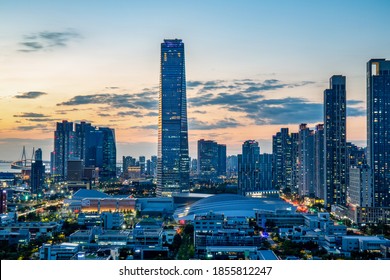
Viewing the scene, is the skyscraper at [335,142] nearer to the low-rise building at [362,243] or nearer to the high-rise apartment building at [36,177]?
the low-rise building at [362,243]

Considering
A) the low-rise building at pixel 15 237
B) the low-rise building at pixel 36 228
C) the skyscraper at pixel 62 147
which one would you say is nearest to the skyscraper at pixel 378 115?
the low-rise building at pixel 36 228

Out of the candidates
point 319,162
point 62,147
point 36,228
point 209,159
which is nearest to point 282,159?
point 319,162

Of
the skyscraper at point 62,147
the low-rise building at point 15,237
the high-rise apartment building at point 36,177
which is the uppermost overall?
the skyscraper at point 62,147

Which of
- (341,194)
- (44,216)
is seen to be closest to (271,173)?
(341,194)

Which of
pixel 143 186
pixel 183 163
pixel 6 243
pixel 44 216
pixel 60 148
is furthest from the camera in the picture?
pixel 60 148

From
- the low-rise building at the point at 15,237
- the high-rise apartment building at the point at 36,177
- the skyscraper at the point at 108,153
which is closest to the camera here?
the low-rise building at the point at 15,237

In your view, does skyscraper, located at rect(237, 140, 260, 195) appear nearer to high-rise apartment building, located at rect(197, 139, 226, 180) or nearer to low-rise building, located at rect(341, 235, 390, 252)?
high-rise apartment building, located at rect(197, 139, 226, 180)

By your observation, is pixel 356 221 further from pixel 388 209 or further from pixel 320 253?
pixel 320 253
